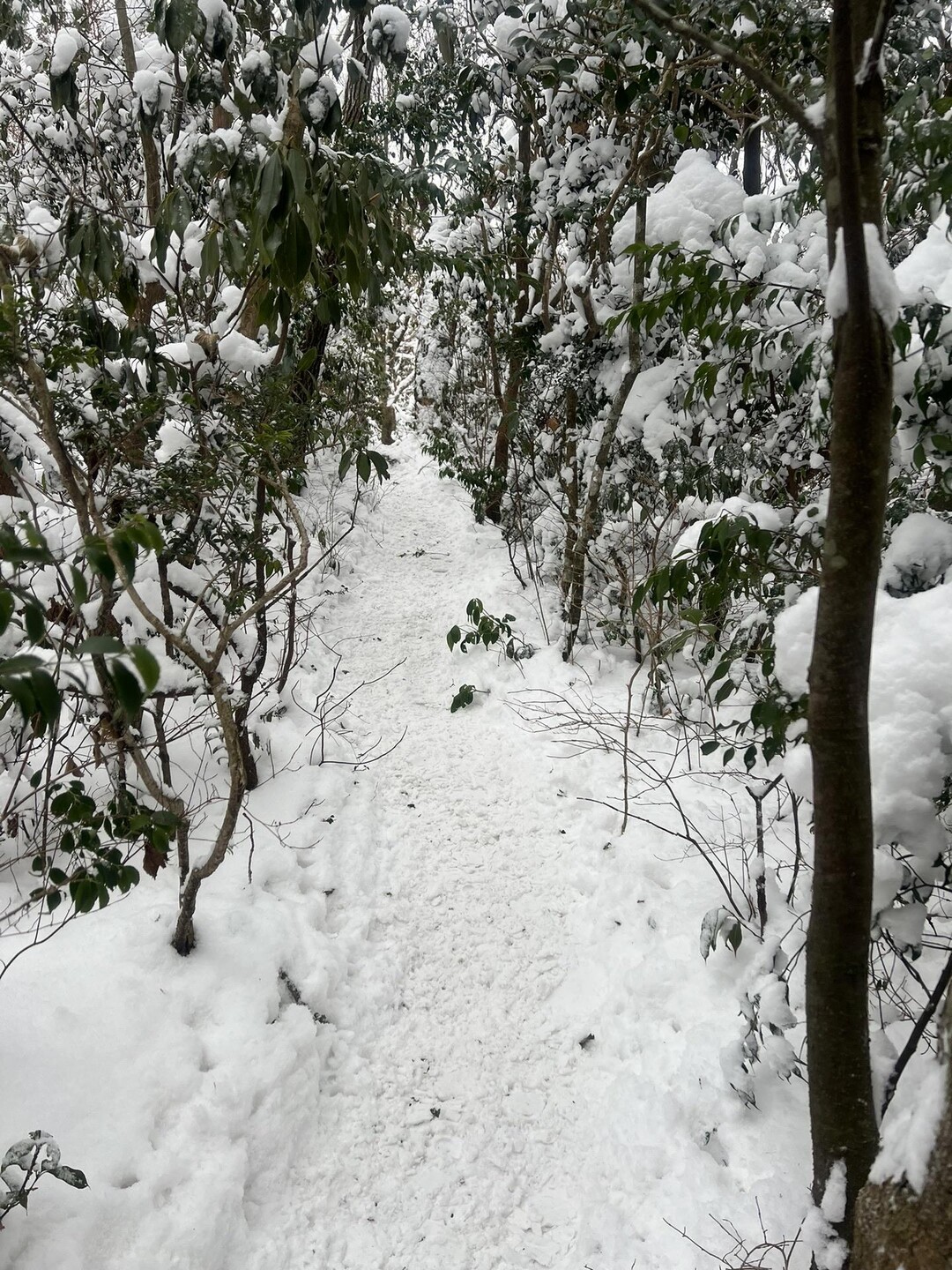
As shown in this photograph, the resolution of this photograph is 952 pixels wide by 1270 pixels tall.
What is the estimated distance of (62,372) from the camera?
224cm

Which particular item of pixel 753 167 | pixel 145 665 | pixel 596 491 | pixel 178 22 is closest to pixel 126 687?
pixel 145 665

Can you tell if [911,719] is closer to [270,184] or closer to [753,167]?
[270,184]

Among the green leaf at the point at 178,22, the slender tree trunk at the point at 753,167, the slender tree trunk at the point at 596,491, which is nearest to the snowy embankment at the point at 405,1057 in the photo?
the slender tree trunk at the point at 596,491

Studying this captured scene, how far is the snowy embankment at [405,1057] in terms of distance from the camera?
Answer: 1776 millimetres

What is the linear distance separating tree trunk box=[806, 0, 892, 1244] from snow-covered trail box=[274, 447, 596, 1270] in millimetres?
1029

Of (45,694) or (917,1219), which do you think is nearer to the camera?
(45,694)

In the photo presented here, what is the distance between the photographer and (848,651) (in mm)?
1129

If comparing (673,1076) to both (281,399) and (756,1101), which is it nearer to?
(756,1101)

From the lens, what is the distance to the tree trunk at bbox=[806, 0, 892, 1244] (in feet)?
3.29

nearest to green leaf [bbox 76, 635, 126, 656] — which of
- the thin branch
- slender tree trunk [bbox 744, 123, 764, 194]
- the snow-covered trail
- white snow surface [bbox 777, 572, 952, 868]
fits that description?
the thin branch

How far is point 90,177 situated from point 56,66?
2687mm

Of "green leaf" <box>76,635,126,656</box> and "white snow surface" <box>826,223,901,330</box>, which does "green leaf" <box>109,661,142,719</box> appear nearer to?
"green leaf" <box>76,635,126,656</box>

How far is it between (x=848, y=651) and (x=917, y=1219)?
2.56ft

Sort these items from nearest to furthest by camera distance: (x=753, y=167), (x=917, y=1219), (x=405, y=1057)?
(x=917, y=1219)
(x=405, y=1057)
(x=753, y=167)
